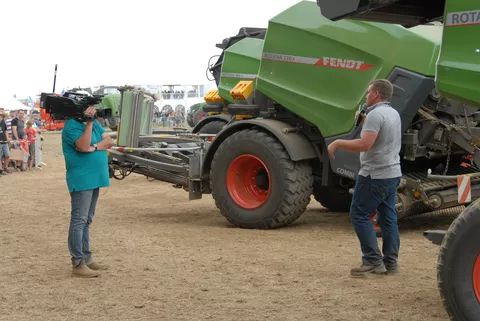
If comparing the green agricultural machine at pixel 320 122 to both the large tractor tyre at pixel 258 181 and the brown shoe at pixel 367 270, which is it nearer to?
the large tractor tyre at pixel 258 181

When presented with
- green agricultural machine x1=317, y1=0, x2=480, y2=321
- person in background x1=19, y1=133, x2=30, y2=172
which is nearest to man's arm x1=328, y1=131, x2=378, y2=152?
green agricultural machine x1=317, y1=0, x2=480, y2=321

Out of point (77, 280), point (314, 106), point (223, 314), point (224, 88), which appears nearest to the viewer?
point (223, 314)

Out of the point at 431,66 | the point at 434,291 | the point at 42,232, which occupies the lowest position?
the point at 42,232

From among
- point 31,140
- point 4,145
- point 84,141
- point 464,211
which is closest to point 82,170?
point 84,141

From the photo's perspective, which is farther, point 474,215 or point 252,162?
point 252,162

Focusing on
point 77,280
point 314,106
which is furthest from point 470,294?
point 314,106

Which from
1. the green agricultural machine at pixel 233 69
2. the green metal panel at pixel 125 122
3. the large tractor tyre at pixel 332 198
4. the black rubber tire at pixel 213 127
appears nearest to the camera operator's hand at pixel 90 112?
the green metal panel at pixel 125 122

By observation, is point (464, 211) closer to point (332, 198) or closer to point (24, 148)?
point (332, 198)

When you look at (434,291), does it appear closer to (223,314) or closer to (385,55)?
(223,314)

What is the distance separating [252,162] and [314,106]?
3.64ft

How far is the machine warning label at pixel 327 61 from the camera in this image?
27.0 feet

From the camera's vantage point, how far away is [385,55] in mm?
8039

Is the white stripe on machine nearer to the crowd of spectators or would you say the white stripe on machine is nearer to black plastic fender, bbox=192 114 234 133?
black plastic fender, bbox=192 114 234 133

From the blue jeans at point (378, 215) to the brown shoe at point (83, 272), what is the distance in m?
2.36
